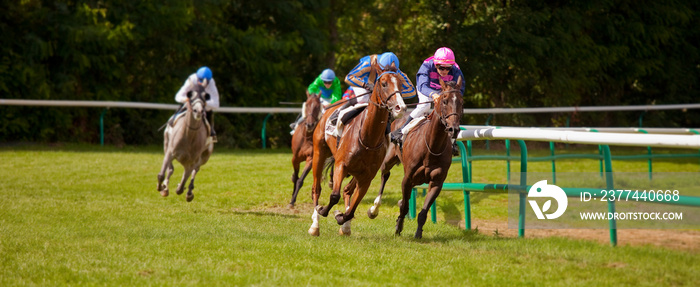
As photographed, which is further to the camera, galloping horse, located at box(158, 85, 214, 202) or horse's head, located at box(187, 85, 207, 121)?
galloping horse, located at box(158, 85, 214, 202)

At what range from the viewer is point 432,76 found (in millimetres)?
10023

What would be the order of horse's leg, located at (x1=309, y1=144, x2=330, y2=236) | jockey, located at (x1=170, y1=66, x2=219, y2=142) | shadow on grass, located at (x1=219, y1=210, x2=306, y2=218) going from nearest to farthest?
1. horse's leg, located at (x1=309, y1=144, x2=330, y2=236)
2. shadow on grass, located at (x1=219, y1=210, x2=306, y2=218)
3. jockey, located at (x1=170, y1=66, x2=219, y2=142)

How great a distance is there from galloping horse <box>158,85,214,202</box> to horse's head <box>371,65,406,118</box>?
16.3 ft

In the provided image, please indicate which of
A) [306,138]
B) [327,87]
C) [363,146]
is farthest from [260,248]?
[327,87]

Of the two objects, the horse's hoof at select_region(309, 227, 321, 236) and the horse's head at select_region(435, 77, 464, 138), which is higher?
the horse's head at select_region(435, 77, 464, 138)

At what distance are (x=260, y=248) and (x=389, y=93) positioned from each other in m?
2.23

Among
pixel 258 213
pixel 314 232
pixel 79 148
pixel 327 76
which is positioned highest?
pixel 327 76

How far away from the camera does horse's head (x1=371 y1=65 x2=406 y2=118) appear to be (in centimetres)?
852

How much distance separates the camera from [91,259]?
293 inches

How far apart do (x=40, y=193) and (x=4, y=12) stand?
11665mm

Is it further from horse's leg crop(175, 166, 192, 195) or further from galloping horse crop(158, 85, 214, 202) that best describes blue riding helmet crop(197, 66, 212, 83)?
horse's leg crop(175, 166, 192, 195)

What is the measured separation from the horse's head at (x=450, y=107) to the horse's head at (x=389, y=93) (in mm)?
469

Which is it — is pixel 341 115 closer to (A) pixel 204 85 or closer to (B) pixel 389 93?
(B) pixel 389 93

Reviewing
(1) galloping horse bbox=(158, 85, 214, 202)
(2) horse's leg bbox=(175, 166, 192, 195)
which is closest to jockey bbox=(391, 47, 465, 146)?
(1) galloping horse bbox=(158, 85, 214, 202)
